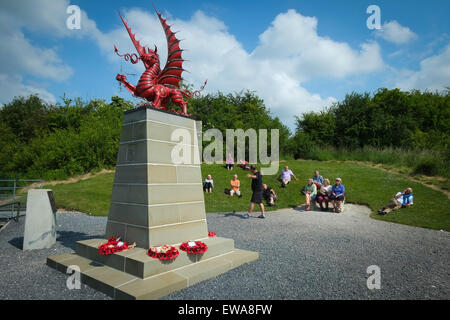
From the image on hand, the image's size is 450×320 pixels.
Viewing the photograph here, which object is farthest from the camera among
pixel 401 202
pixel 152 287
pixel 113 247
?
pixel 401 202

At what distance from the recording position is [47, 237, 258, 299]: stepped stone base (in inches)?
151

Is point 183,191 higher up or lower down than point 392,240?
higher up

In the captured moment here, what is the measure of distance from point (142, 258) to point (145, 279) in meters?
0.34

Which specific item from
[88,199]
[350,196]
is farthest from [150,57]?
[350,196]

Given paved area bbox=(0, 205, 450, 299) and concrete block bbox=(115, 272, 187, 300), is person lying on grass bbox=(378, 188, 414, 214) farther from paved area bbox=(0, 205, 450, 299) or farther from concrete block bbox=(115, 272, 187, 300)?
concrete block bbox=(115, 272, 187, 300)

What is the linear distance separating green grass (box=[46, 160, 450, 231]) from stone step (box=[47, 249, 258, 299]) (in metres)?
7.47

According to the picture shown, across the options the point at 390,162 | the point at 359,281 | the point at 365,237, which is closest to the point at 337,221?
the point at 365,237

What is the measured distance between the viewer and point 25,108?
38.7 metres

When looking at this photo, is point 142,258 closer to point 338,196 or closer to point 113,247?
point 113,247

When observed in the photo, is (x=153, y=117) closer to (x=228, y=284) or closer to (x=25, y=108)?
(x=228, y=284)

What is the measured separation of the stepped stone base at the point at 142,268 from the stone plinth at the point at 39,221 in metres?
1.71

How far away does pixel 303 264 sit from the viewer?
509 centimetres

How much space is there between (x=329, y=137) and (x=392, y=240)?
30.3m

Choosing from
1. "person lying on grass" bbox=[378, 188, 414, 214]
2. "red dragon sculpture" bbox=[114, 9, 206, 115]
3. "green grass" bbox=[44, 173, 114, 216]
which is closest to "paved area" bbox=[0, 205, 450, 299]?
"person lying on grass" bbox=[378, 188, 414, 214]
